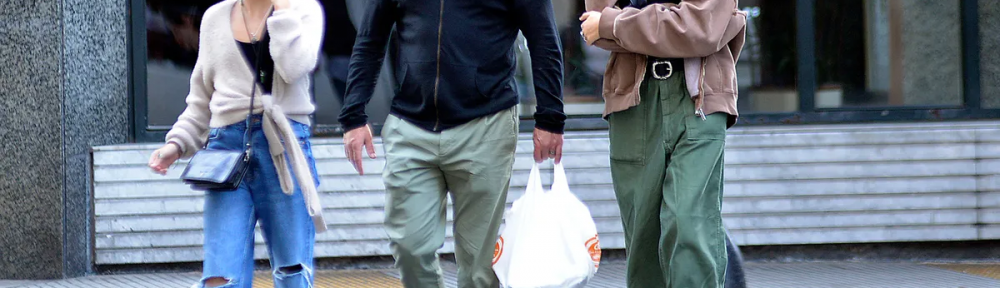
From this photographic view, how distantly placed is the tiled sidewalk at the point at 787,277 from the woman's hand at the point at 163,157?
2.58 meters

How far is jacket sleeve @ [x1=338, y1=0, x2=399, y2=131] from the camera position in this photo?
3938mm

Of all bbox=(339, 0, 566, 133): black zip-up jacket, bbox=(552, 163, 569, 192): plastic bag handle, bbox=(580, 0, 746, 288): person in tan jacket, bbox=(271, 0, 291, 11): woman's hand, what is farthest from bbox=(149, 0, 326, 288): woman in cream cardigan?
bbox=(580, 0, 746, 288): person in tan jacket

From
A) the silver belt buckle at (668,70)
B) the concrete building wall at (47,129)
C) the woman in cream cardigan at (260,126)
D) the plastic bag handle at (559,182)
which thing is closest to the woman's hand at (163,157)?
the woman in cream cardigan at (260,126)

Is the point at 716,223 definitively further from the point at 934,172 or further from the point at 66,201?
the point at 66,201

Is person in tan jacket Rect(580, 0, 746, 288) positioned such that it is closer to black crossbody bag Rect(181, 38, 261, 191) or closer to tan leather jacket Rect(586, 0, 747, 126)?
tan leather jacket Rect(586, 0, 747, 126)

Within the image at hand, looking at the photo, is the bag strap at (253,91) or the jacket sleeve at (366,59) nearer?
the bag strap at (253,91)

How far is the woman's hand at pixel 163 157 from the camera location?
3672 mm

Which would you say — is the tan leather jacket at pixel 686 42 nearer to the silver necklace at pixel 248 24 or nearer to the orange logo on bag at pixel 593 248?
the orange logo on bag at pixel 593 248

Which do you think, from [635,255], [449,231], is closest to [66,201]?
[449,231]

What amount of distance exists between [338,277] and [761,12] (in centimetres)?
295

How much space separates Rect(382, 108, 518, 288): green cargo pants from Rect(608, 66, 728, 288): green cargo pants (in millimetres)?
407

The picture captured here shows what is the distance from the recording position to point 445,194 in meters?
3.91

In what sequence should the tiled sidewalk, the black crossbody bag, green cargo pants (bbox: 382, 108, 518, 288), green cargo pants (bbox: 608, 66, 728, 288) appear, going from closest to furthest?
the black crossbody bag < green cargo pants (bbox: 608, 66, 728, 288) < green cargo pants (bbox: 382, 108, 518, 288) < the tiled sidewalk

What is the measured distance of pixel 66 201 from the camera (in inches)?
253
